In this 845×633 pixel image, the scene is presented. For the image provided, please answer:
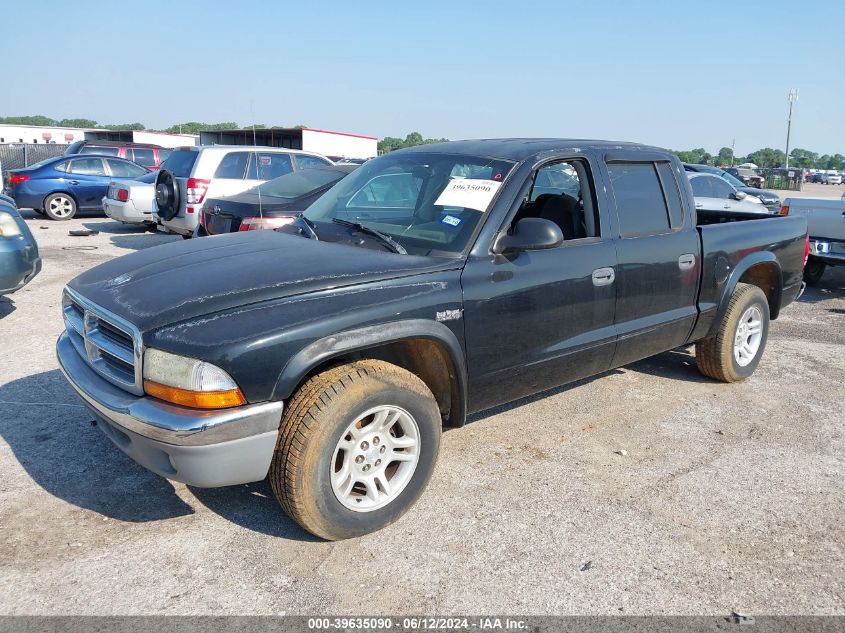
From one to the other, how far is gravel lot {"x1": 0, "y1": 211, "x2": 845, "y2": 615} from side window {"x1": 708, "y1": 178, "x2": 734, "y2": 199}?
928cm

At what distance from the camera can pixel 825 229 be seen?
9445 millimetres

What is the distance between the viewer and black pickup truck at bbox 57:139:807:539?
9.46 ft

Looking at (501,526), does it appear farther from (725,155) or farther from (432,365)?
(725,155)

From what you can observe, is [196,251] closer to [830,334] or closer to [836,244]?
[830,334]

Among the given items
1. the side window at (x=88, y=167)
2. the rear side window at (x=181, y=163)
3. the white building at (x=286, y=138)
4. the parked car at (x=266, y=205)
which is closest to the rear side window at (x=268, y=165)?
the rear side window at (x=181, y=163)

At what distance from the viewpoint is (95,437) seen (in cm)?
426

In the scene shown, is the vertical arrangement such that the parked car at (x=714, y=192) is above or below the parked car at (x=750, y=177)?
below

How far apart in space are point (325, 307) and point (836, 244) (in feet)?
28.7

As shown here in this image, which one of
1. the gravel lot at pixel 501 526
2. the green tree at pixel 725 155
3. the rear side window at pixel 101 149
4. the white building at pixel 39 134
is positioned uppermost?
Result: the green tree at pixel 725 155

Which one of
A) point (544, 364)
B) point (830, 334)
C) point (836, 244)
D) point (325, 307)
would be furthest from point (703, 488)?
point (836, 244)

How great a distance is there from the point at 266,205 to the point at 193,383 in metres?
5.64

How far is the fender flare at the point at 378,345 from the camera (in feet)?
9.58

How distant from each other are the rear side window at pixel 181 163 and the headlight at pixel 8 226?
4344mm

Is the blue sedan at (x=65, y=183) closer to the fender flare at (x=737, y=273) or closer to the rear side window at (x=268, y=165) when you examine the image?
the rear side window at (x=268, y=165)
